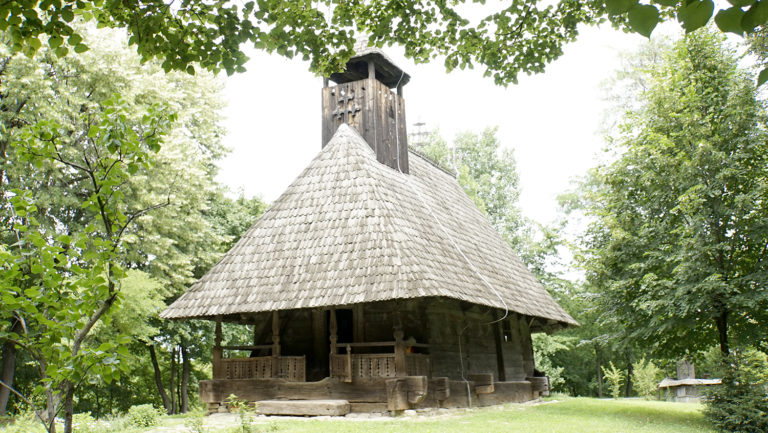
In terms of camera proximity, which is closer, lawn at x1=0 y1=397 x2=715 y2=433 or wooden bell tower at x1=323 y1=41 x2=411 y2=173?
lawn at x1=0 y1=397 x2=715 y2=433

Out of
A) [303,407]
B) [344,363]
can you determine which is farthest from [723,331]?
[303,407]

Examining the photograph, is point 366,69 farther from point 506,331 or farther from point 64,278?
point 64,278

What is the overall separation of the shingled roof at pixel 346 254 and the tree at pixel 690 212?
2554 millimetres

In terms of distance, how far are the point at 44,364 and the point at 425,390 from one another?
7777 millimetres

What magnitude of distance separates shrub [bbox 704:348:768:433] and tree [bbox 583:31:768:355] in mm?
682

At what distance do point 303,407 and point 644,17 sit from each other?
9.24m

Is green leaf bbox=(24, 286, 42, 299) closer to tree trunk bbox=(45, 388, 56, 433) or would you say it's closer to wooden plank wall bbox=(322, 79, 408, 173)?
tree trunk bbox=(45, 388, 56, 433)

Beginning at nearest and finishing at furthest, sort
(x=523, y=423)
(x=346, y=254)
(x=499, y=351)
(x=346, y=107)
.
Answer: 1. (x=523, y=423)
2. (x=346, y=254)
3. (x=499, y=351)
4. (x=346, y=107)

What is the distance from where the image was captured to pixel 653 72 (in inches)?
481

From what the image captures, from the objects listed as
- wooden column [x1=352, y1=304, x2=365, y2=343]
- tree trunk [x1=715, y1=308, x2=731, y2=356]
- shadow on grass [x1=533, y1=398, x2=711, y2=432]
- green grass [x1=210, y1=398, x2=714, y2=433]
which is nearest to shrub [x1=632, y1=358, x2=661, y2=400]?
shadow on grass [x1=533, y1=398, x2=711, y2=432]

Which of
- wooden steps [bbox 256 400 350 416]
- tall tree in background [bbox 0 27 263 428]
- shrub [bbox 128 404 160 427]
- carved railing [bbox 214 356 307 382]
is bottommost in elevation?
shrub [bbox 128 404 160 427]

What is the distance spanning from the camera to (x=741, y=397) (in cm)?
991

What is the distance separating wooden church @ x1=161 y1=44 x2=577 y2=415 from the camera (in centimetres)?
1018

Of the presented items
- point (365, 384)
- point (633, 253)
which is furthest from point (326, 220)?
point (633, 253)
